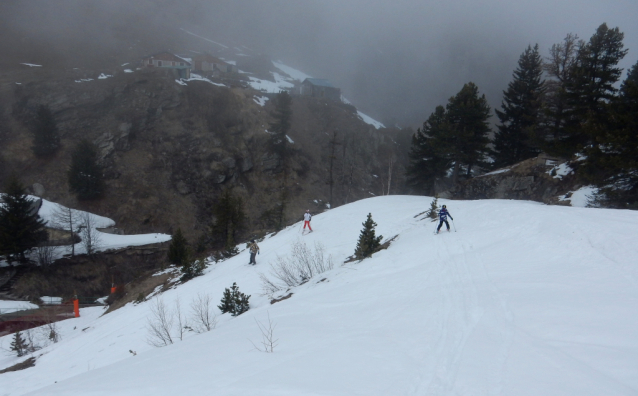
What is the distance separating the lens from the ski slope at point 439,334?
4.01 meters

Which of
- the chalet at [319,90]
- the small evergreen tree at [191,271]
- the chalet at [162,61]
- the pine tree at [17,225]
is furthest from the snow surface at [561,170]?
the chalet at [162,61]

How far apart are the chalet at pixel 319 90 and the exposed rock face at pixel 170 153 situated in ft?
70.9

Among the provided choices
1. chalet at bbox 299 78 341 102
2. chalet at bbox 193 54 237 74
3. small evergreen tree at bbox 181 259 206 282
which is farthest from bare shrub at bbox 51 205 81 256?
chalet at bbox 299 78 341 102

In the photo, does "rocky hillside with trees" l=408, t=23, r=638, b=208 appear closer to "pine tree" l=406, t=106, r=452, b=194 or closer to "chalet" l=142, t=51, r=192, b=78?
"pine tree" l=406, t=106, r=452, b=194

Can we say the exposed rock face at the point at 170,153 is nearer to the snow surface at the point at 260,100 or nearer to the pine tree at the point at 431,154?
the snow surface at the point at 260,100

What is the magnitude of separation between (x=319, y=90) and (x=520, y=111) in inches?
2121

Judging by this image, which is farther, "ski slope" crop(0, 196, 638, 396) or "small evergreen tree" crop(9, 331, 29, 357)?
"small evergreen tree" crop(9, 331, 29, 357)

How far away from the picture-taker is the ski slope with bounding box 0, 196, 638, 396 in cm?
401

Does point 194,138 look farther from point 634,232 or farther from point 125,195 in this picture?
point 634,232

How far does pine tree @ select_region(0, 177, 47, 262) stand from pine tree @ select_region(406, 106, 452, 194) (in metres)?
37.4

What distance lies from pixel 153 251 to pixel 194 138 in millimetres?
20157

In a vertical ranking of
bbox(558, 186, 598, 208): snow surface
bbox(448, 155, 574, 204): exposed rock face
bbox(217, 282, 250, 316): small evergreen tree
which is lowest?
bbox(217, 282, 250, 316): small evergreen tree

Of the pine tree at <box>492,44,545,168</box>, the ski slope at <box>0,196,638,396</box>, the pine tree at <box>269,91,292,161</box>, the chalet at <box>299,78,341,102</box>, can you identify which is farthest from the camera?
the chalet at <box>299,78,341,102</box>

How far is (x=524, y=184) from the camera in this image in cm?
2423
